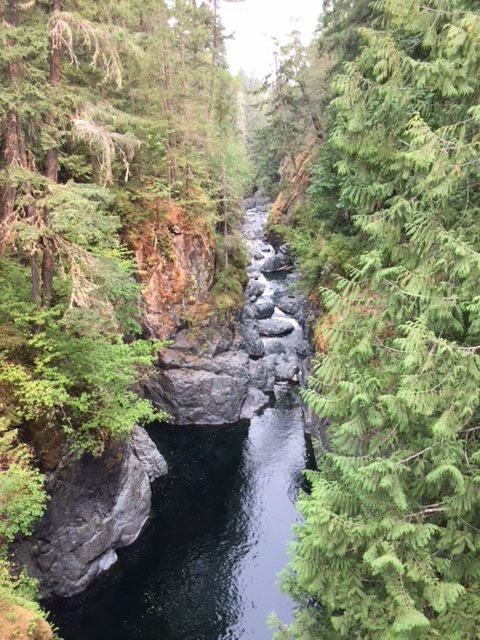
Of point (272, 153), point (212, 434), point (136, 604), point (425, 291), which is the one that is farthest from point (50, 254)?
point (272, 153)

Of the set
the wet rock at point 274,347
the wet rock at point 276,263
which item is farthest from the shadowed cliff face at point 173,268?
the wet rock at point 276,263

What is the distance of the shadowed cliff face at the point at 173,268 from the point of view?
24.0 metres

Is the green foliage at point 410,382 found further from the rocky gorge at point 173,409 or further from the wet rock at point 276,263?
the wet rock at point 276,263

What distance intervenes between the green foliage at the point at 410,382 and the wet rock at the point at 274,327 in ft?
78.1

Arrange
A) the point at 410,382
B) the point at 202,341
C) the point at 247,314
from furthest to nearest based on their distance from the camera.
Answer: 1. the point at 247,314
2. the point at 202,341
3. the point at 410,382

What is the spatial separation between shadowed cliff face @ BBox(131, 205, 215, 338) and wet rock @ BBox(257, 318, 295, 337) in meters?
8.71

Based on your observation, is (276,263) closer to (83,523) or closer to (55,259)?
(55,259)

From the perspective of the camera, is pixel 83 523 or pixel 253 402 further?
pixel 253 402

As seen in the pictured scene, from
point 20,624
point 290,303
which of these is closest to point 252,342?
point 290,303

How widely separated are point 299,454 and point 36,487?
1438cm

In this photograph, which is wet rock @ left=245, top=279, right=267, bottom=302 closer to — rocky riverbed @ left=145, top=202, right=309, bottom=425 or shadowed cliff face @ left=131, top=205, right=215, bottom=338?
rocky riverbed @ left=145, top=202, right=309, bottom=425

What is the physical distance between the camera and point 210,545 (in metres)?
17.9

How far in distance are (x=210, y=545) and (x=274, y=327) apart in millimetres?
18452

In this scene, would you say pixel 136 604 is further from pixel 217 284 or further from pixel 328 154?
pixel 328 154
